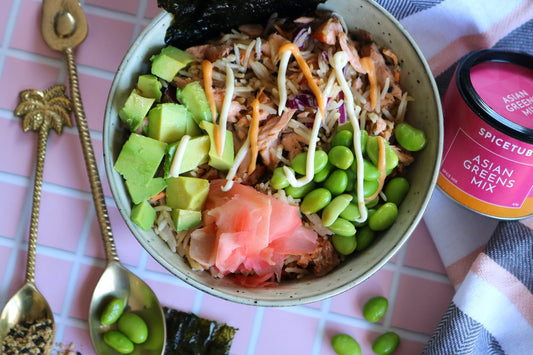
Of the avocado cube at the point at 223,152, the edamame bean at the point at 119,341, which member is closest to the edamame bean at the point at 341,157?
the avocado cube at the point at 223,152

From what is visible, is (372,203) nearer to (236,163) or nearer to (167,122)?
(236,163)

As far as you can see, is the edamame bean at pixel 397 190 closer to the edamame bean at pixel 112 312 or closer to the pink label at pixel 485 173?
the pink label at pixel 485 173

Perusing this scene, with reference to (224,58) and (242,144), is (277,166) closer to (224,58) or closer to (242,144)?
(242,144)

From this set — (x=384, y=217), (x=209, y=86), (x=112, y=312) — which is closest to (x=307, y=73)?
(x=209, y=86)

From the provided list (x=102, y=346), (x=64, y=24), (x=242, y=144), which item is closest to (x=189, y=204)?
(x=242, y=144)

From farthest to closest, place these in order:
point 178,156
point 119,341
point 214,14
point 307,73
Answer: point 119,341 → point 214,14 → point 307,73 → point 178,156

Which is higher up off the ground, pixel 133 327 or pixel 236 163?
pixel 236 163

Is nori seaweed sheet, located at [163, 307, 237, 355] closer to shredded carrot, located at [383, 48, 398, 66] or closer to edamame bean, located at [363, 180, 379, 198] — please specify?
edamame bean, located at [363, 180, 379, 198]

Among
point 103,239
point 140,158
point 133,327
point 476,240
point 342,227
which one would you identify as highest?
point 140,158
